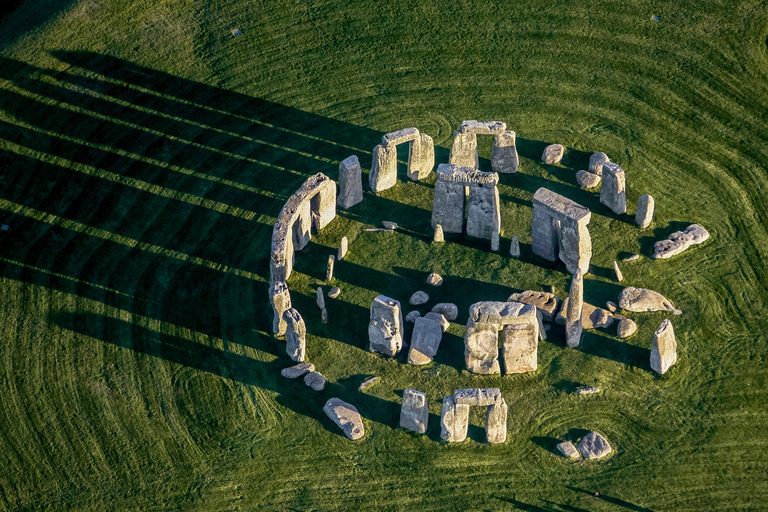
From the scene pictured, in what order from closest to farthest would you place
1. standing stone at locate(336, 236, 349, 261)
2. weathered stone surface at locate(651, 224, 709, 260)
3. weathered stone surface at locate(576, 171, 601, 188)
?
weathered stone surface at locate(651, 224, 709, 260) < standing stone at locate(336, 236, 349, 261) < weathered stone surface at locate(576, 171, 601, 188)

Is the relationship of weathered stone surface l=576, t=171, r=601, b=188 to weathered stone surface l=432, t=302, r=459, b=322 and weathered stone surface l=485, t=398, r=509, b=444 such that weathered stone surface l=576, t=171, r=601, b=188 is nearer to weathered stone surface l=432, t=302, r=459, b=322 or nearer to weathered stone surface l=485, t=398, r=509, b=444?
weathered stone surface l=432, t=302, r=459, b=322

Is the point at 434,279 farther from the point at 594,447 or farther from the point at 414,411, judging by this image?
the point at 594,447

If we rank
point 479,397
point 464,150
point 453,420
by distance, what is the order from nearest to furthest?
point 479,397
point 453,420
point 464,150

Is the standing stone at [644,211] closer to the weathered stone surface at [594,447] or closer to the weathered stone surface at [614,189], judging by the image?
the weathered stone surface at [614,189]

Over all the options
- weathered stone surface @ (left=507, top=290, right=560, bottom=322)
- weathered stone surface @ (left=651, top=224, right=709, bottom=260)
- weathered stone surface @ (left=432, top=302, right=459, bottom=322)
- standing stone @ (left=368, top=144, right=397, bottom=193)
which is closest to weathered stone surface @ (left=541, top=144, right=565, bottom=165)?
weathered stone surface @ (left=651, top=224, right=709, bottom=260)

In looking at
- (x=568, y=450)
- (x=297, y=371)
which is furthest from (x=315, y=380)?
(x=568, y=450)

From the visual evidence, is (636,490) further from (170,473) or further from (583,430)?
(170,473)

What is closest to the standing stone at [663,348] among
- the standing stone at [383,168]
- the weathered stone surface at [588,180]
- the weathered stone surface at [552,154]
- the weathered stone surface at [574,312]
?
the weathered stone surface at [574,312]

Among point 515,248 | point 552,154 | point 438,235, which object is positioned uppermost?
point 552,154
